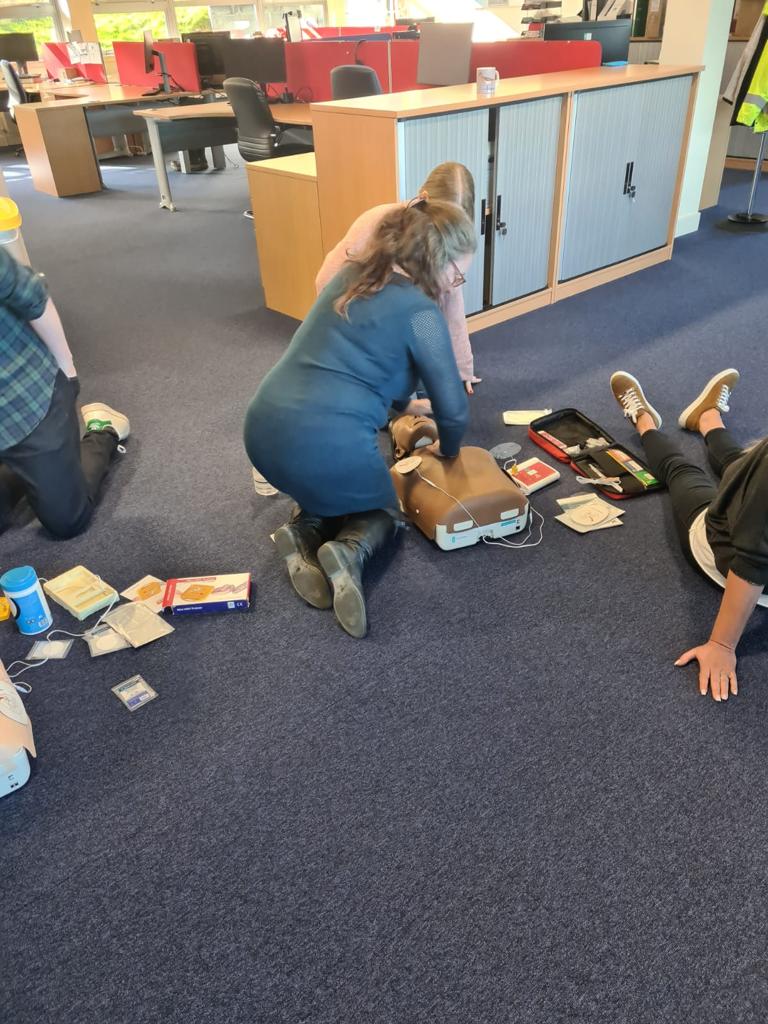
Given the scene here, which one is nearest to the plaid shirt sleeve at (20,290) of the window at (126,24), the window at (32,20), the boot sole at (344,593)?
the boot sole at (344,593)

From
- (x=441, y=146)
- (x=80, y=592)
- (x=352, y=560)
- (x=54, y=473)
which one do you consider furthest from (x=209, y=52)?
(x=352, y=560)

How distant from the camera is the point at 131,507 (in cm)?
240

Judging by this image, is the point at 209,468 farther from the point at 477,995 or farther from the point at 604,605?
the point at 477,995

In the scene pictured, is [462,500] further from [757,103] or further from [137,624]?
[757,103]

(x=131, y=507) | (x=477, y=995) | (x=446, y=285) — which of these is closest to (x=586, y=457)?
(x=446, y=285)

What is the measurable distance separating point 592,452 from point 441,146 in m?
1.40

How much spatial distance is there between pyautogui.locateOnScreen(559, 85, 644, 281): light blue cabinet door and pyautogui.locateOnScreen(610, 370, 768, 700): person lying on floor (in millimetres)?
1442

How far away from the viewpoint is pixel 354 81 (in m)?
4.72

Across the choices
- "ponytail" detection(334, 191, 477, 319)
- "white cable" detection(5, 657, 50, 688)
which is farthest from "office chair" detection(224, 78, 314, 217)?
"white cable" detection(5, 657, 50, 688)

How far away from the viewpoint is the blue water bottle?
186cm

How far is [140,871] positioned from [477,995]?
63 cm

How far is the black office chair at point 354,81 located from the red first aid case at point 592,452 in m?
3.12

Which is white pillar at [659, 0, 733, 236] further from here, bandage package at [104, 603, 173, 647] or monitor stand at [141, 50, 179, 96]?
monitor stand at [141, 50, 179, 96]

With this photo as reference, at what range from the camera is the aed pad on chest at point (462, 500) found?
2.07m
